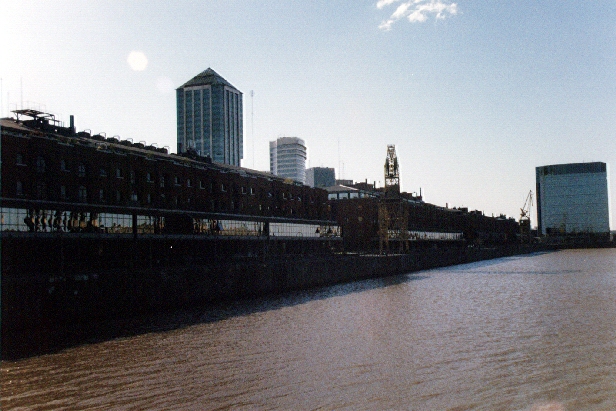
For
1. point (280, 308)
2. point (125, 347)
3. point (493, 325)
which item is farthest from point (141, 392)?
point (280, 308)

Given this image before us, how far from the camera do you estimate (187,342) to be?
28016 mm

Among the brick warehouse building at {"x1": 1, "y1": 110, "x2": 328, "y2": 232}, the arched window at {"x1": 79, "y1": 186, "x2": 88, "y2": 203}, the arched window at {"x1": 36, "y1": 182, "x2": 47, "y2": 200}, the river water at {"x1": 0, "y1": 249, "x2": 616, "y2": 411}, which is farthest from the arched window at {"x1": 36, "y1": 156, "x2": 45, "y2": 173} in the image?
the river water at {"x1": 0, "y1": 249, "x2": 616, "y2": 411}

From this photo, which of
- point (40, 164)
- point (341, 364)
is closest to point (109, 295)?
point (40, 164)

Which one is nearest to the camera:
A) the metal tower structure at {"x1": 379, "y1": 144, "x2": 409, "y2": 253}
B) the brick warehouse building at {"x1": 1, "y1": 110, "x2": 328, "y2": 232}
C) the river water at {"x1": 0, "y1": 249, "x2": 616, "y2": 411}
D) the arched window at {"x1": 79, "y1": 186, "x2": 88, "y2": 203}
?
the river water at {"x1": 0, "y1": 249, "x2": 616, "y2": 411}

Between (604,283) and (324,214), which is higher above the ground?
(324,214)

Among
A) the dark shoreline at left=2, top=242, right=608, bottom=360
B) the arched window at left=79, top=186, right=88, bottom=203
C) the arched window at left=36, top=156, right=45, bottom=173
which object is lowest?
the dark shoreline at left=2, top=242, right=608, bottom=360

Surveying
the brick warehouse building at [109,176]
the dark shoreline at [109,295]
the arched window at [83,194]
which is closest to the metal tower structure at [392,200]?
the brick warehouse building at [109,176]

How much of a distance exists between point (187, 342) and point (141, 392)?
27.7ft

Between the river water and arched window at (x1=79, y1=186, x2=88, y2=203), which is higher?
arched window at (x1=79, y1=186, x2=88, y2=203)

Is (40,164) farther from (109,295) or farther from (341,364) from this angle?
(341,364)

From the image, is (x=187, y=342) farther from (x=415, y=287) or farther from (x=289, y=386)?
(x=415, y=287)

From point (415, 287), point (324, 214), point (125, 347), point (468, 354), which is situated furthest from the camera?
point (324, 214)

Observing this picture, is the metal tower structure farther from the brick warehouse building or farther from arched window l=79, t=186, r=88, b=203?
arched window l=79, t=186, r=88, b=203

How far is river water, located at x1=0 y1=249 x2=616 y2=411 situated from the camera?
61.0 feet
